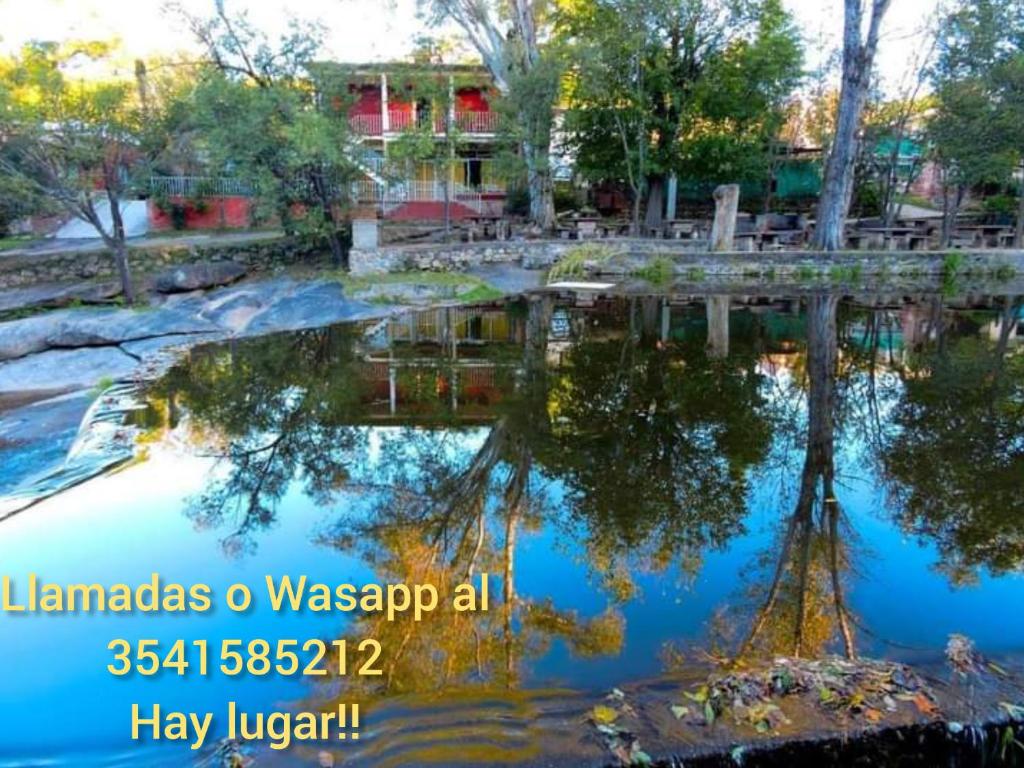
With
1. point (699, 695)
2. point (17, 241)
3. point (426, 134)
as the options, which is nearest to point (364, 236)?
point (426, 134)

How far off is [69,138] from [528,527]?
1404cm

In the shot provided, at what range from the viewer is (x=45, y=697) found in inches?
135

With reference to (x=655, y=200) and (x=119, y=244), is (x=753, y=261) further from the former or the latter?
(x=119, y=244)

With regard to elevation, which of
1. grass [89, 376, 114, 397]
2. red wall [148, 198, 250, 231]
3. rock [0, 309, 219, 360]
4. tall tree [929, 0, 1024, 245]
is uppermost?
tall tree [929, 0, 1024, 245]

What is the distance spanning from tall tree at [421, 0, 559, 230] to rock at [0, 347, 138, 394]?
1124 cm

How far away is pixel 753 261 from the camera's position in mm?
16719

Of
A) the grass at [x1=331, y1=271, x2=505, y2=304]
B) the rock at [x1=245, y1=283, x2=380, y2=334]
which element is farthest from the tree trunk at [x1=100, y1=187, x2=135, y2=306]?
the grass at [x1=331, y1=271, x2=505, y2=304]

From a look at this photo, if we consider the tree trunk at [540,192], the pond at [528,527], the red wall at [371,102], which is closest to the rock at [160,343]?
the pond at [528,527]

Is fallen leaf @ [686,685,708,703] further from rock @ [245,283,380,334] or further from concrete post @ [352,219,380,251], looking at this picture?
concrete post @ [352,219,380,251]

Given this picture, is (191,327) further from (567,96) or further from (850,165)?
(850,165)

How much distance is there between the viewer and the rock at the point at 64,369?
972 cm

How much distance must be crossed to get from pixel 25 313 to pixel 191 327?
696cm

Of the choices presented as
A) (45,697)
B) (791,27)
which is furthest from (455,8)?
(45,697)

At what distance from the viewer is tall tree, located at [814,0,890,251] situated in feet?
52.0
